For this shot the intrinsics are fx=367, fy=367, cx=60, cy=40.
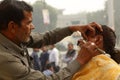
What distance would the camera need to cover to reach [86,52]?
229 centimetres

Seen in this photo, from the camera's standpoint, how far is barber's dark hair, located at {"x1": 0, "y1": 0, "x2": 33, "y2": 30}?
8.00 feet

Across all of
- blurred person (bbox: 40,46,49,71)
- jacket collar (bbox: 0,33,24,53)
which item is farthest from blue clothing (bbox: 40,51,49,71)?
jacket collar (bbox: 0,33,24,53)

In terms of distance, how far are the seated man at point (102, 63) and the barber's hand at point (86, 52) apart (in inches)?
0.6

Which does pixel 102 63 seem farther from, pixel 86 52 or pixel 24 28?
pixel 24 28

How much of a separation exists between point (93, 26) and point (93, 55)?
0.79ft

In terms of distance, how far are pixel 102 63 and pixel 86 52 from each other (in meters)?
0.12

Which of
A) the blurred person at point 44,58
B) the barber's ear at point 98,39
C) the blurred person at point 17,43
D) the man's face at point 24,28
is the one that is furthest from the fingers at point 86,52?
the blurred person at point 44,58

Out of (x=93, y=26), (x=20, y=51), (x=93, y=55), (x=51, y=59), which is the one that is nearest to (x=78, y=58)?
(x=93, y=55)

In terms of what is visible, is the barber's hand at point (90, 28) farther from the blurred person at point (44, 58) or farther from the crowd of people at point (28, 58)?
the blurred person at point (44, 58)

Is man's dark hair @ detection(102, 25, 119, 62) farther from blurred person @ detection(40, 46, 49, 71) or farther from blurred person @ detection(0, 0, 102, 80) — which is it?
blurred person @ detection(40, 46, 49, 71)

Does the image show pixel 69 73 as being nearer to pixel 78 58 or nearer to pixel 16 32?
pixel 78 58

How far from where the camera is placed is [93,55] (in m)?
2.33

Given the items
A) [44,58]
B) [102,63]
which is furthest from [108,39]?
[44,58]

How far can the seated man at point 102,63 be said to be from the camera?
7.22 feet
